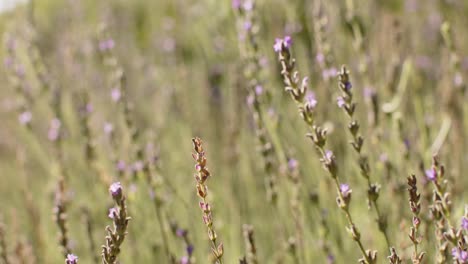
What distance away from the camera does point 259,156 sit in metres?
2.56

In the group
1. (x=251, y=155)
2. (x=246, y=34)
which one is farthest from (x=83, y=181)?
(x=246, y=34)

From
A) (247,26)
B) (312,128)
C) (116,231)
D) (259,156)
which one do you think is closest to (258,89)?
(247,26)

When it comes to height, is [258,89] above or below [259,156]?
below

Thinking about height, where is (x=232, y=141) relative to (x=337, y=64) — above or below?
below

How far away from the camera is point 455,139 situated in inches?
96.2

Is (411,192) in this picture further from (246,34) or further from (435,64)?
(435,64)

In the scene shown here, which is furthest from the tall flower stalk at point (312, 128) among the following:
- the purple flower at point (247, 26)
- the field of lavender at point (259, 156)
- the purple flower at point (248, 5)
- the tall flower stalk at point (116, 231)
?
the purple flower at point (248, 5)

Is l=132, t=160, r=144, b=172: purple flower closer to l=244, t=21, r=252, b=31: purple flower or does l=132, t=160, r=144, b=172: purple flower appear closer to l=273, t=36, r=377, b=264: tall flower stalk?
l=244, t=21, r=252, b=31: purple flower

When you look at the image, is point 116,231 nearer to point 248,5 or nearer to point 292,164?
point 292,164

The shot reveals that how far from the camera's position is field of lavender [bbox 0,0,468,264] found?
1297mm

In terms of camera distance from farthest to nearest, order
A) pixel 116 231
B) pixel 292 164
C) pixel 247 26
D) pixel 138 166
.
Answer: pixel 138 166
pixel 292 164
pixel 247 26
pixel 116 231

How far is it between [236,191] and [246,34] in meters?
1.16

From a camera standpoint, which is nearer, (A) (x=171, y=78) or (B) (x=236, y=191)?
(B) (x=236, y=191)

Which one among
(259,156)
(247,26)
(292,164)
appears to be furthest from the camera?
(259,156)
